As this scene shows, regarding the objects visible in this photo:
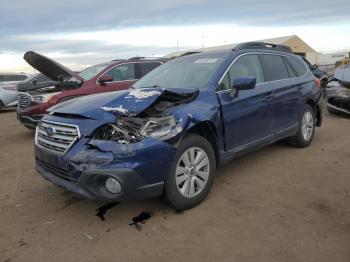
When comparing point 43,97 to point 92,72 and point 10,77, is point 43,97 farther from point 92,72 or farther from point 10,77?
point 10,77

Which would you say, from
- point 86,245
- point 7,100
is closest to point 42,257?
point 86,245

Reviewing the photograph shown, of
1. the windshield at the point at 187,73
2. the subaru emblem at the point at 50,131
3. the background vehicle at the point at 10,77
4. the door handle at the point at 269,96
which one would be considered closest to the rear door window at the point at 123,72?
the windshield at the point at 187,73

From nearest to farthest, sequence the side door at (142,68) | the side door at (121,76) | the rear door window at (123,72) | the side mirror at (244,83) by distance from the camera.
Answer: the side mirror at (244,83)
the side door at (121,76)
the rear door window at (123,72)
the side door at (142,68)

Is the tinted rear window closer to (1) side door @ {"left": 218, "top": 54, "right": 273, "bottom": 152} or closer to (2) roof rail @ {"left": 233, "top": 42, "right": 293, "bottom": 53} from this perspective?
(2) roof rail @ {"left": 233, "top": 42, "right": 293, "bottom": 53}

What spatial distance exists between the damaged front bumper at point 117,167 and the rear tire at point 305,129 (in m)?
3.32

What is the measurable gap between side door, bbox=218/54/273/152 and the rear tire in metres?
1.16

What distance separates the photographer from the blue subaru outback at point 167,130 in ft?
11.9

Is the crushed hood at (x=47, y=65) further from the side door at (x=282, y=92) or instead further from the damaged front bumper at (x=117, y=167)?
the side door at (x=282, y=92)

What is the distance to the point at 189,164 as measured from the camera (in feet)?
13.4

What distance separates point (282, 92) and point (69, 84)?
16.2 feet

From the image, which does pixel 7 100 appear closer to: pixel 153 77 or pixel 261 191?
pixel 153 77

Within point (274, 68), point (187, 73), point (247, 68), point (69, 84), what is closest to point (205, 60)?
point (187, 73)

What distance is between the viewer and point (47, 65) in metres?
7.20

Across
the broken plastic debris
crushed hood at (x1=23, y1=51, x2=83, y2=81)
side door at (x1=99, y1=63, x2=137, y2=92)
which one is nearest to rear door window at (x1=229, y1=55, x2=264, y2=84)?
the broken plastic debris
